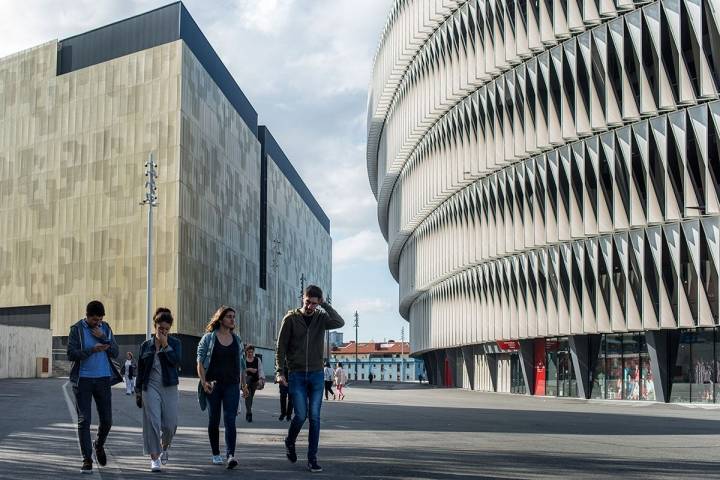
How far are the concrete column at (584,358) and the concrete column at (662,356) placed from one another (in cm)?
482

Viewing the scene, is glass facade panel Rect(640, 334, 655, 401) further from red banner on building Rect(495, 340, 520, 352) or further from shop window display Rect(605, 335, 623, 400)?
red banner on building Rect(495, 340, 520, 352)

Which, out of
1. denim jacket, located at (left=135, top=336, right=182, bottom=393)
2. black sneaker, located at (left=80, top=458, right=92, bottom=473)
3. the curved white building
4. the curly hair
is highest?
the curved white building

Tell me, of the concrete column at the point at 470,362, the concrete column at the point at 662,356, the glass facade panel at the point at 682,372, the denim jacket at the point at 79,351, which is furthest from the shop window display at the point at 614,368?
the denim jacket at the point at 79,351

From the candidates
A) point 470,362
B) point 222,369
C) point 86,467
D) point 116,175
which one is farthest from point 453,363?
point 86,467

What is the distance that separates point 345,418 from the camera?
23.0 meters

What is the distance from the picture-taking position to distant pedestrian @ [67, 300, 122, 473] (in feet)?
36.7

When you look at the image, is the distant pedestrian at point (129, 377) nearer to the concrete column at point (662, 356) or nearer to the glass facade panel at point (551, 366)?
the glass facade panel at point (551, 366)

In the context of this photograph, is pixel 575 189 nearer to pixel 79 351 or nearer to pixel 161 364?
pixel 161 364

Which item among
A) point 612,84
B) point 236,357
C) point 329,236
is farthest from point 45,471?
point 329,236

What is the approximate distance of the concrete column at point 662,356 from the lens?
3878 centimetres

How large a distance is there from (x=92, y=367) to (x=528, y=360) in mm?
40169

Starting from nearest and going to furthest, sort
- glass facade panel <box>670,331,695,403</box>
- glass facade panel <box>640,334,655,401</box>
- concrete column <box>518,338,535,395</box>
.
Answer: glass facade panel <box>670,331,695,403</box>, glass facade panel <box>640,334,655,401</box>, concrete column <box>518,338,535,395</box>

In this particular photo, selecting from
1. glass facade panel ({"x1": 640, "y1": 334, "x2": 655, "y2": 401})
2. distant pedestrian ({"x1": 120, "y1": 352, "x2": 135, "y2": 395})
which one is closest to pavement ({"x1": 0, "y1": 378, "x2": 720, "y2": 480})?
distant pedestrian ({"x1": 120, "y1": 352, "x2": 135, "y2": 395})

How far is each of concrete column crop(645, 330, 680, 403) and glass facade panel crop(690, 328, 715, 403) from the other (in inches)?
41.6
